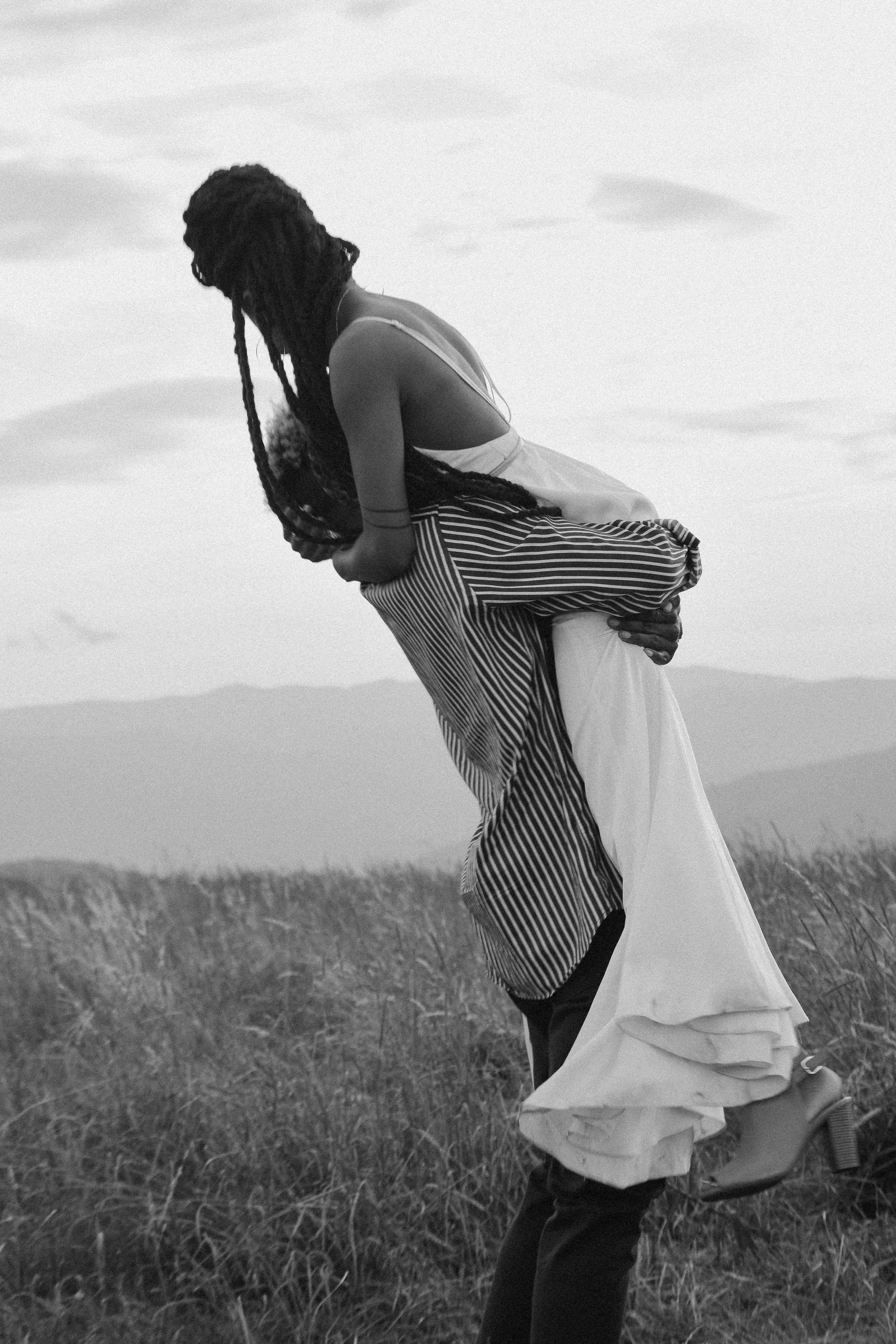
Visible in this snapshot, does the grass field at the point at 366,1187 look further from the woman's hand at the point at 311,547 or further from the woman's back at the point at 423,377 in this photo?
the woman's back at the point at 423,377

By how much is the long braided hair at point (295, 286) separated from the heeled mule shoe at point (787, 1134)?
1042mm

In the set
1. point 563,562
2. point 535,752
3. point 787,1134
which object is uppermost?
point 563,562

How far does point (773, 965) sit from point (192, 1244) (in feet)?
5.28

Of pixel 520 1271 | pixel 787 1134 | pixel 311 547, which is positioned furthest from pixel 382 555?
pixel 520 1271

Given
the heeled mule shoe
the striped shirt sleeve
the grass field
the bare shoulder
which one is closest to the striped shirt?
the striped shirt sleeve

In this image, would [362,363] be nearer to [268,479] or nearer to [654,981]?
[268,479]

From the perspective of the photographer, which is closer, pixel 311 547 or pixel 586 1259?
pixel 586 1259

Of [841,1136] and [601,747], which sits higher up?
[601,747]

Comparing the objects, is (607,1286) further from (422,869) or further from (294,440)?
(422,869)

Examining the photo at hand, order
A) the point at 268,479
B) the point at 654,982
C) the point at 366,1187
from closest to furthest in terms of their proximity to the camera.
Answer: the point at 654,982 < the point at 268,479 < the point at 366,1187

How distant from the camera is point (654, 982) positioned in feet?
7.13

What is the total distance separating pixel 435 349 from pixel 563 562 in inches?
16.2

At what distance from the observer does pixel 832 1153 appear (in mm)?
2307

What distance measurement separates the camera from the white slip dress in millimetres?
2176
